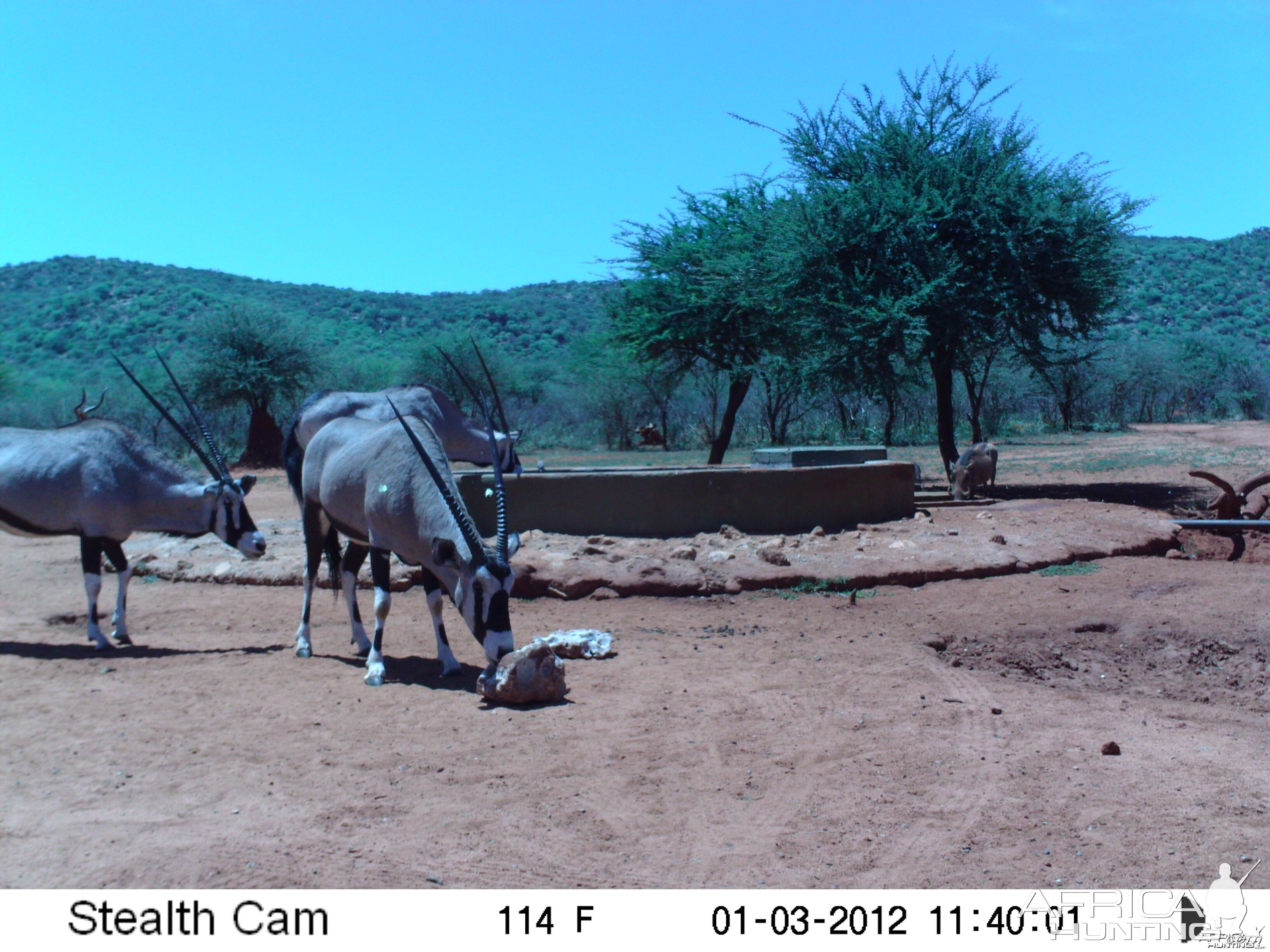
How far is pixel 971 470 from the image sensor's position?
15297 mm

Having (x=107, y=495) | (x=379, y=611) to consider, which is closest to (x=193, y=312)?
(x=107, y=495)

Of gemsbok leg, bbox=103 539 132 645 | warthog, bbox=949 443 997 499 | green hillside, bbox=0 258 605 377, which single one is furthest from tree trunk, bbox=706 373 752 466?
green hillside, bbox=0 258 605 377

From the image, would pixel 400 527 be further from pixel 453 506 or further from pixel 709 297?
pixel 709 297

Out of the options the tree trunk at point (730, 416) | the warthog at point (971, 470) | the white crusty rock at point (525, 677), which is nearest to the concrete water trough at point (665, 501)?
the warthog at point (971, 470)

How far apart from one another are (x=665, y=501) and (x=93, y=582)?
5.65 metres

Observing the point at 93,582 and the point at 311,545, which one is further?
the point at 311,545

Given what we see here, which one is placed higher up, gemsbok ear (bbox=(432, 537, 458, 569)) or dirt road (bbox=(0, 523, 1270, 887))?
gemsbok ear (bbox=(432, 537, 458, 569))

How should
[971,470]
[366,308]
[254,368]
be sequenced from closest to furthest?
[971,470] < [254,368] < [366,308]

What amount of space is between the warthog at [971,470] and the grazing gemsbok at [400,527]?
1029cm

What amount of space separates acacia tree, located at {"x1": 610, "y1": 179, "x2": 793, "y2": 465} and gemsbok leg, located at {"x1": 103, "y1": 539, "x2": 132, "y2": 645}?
12862 mm

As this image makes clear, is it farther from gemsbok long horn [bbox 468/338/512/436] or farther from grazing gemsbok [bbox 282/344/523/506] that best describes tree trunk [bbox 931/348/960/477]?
gemsbok long horn [bbox 468/338/512/436]

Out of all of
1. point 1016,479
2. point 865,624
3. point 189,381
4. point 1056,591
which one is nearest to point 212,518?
point 865,624

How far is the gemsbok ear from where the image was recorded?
5.88 metres

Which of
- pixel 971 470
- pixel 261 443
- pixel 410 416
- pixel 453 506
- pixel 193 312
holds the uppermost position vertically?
pixel 193 312
